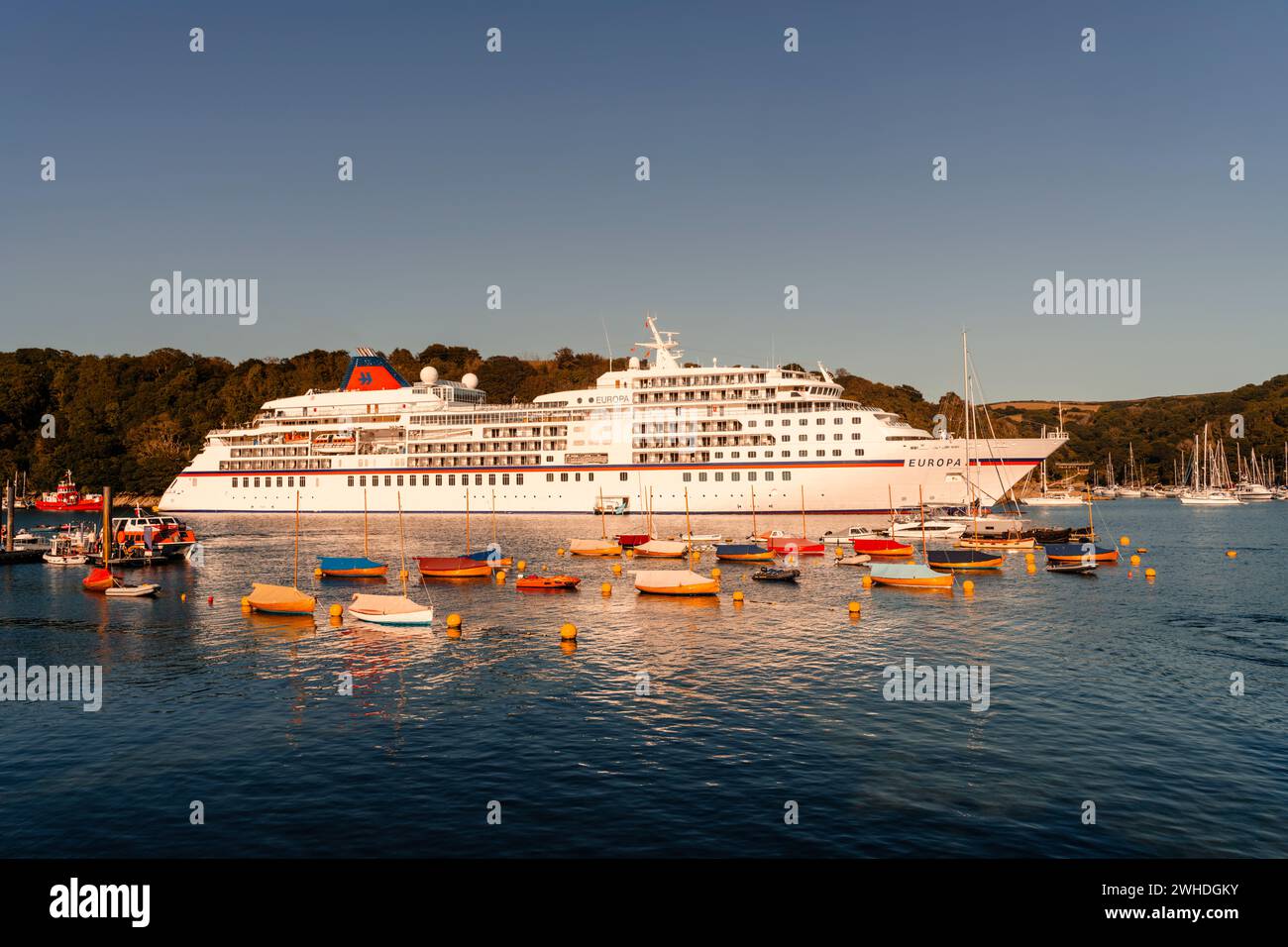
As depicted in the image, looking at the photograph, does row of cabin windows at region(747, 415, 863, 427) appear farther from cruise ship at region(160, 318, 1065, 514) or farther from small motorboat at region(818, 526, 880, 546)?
small motorboat at region(818, 526, 880, 546)

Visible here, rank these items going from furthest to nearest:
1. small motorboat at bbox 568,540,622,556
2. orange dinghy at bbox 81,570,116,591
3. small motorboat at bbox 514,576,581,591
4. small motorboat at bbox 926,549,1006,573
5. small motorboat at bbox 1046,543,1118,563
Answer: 1. small motorboat at bbox 568,540,622,556
2. small motorboat at bbox 1046,543,1118,563
3. small motorboat at bbox 926,549,1006,573
4. orange dinghy at bbox 81,570,116,591
5. small motorboat at bbox 514,576,581,591

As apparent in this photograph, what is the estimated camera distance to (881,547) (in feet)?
226

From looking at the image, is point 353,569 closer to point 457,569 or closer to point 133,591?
point 457,569

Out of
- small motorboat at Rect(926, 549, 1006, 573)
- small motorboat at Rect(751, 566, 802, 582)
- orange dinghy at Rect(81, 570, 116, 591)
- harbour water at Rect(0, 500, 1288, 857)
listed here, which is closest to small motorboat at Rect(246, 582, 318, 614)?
harbour water at Rect(0, 500, 1288, 857)

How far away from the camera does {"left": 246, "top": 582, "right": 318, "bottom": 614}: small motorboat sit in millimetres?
44938

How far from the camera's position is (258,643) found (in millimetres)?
38094

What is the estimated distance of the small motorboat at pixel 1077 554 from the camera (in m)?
60.9
